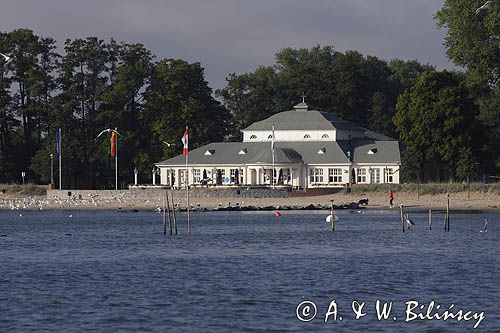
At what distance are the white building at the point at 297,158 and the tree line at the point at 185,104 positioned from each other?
4.23 meters

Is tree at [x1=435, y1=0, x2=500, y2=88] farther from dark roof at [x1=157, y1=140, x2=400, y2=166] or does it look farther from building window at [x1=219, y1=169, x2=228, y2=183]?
building window at [x1=219, y1=169, x2=228, y2=183]

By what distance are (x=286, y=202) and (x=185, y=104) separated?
87.9 feet

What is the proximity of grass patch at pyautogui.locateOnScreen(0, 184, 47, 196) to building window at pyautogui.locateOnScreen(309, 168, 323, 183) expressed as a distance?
24305 mm

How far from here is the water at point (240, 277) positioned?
33250 millimetres

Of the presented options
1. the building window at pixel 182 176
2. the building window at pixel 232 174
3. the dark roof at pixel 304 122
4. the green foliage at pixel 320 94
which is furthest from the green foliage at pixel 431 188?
the green foliage at pixel 320 94

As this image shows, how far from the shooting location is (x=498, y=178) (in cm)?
10831

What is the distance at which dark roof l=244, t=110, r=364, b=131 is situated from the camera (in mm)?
118562

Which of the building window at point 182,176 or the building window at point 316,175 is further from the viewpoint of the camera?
the building window at point 182,176

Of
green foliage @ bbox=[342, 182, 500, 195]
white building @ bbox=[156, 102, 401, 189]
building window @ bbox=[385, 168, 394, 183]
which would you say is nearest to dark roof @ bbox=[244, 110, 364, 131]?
white building @ bbox=[156, 102, 401, 189]

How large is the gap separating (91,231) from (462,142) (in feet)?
123

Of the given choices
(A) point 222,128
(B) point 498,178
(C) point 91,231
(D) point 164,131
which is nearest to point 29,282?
(C) point 91,231

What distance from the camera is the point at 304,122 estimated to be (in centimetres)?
11969

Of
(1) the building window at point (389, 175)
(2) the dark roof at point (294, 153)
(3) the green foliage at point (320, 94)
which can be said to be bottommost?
(1) the building window at point (389, 175)

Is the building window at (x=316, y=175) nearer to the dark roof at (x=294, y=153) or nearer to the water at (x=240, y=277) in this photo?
the dark roof at (x=294, y=153)
